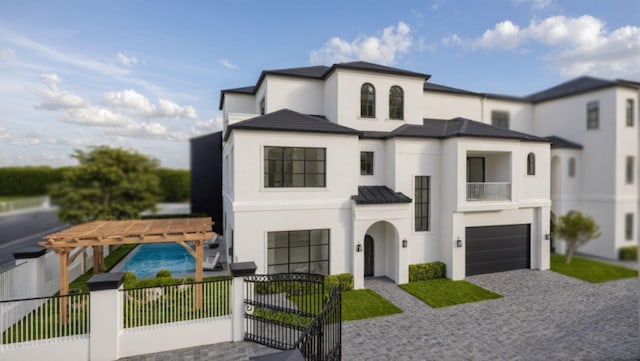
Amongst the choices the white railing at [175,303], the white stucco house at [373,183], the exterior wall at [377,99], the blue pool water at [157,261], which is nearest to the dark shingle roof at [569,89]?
the white stucco house at [373,183]

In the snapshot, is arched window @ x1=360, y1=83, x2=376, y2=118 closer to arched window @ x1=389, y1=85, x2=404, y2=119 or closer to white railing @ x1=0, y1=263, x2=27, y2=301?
arched window @ x1=389, y1=85, x2=404, y2=119

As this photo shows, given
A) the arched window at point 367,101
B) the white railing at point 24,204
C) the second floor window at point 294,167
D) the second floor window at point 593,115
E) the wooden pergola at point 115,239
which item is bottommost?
the white railing at point 24,204

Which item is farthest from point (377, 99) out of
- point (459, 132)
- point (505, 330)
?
point (505, 330)

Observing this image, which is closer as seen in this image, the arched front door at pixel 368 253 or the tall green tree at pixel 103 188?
the arched front door at pixel 368 253

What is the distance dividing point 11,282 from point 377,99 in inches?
564

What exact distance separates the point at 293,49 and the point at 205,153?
10.9m

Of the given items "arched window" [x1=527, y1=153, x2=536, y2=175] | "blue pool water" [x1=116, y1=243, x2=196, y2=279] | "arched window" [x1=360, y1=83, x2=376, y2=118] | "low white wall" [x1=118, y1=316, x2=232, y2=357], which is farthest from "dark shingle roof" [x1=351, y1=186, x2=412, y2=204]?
"blue pool water" [x1=116, y1=243, x2=196, y2=279]

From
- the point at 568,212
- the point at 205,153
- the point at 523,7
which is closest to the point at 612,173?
the point at 568,212

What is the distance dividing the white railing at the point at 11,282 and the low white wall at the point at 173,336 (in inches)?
168

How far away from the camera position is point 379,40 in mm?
14078

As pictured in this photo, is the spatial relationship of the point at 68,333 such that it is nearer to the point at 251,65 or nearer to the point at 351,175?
the point at 351,175

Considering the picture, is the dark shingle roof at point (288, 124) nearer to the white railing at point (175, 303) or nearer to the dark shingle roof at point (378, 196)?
the dark shingle roof at point (378, 196)

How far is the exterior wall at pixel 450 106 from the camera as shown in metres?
16.4

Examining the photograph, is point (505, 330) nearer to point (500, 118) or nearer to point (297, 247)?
point (297, 247)
